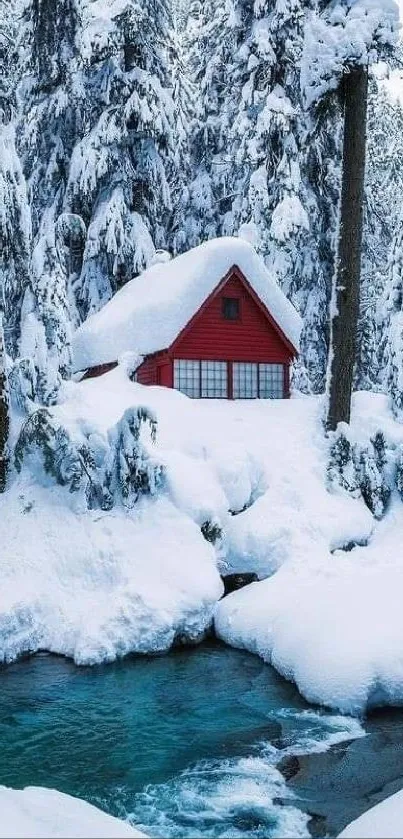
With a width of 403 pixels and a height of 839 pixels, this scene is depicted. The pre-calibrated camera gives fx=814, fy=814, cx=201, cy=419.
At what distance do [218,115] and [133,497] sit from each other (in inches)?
914

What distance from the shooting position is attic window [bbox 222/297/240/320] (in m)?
24.8

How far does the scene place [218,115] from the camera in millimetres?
34781

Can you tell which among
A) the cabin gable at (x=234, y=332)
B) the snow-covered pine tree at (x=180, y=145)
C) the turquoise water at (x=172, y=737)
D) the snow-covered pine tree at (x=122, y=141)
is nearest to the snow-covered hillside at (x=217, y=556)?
the turquoise water at (x=172, y=737)

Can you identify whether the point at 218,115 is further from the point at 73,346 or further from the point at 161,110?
the point at 73,346

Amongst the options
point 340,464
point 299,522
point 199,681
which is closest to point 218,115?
point 340,464

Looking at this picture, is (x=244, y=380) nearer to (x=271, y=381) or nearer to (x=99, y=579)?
(x=271, y=381)

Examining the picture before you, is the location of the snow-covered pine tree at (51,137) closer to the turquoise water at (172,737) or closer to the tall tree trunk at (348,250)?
the tall tree trunk at (348,250)

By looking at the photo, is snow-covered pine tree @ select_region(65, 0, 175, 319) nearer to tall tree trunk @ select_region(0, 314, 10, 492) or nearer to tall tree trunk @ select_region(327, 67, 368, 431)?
tall tree trunk @ select_region(327, 67, 368, 431)

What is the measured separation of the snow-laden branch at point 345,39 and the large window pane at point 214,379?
862 centimetres

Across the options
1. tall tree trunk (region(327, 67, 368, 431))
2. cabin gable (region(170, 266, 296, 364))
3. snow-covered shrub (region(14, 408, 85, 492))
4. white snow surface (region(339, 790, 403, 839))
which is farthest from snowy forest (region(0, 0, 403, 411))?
white snow surface (region(339, 790, 403, 839))

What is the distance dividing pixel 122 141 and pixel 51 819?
2697 cm

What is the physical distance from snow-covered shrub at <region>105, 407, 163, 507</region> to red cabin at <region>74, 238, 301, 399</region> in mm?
6704

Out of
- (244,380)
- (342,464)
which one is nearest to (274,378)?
(244,380)

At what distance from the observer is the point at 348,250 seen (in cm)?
1962
